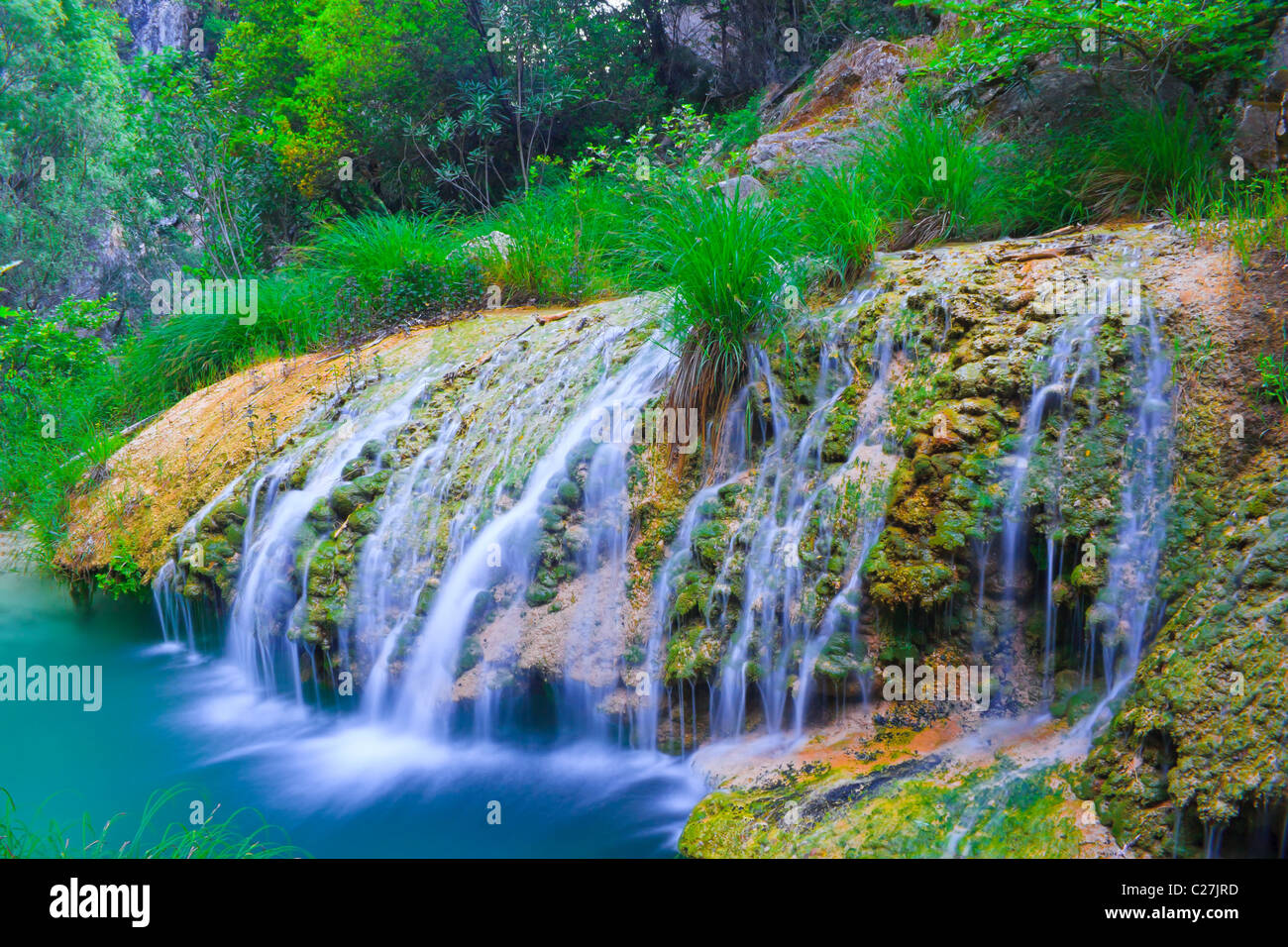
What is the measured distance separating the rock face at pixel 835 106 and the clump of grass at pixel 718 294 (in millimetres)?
3507

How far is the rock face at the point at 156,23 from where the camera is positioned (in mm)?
23172

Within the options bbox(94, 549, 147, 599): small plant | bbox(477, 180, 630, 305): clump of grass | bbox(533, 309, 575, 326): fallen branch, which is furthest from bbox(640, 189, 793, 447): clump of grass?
bbox(94, 549, 147, 599): small plant

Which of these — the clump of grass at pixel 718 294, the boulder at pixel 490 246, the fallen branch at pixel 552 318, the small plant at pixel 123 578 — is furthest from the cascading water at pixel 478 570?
the boulder at pixel 490 246

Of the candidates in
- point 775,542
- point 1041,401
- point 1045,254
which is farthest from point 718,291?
point 1045,254

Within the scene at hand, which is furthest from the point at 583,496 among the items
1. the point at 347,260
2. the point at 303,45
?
the point at 303,45

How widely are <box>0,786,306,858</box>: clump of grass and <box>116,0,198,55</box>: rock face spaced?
26.2m

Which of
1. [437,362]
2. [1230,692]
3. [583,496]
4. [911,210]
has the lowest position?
[1230,692]

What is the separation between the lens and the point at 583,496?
15.5 ft

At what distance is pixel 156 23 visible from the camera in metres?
23.3

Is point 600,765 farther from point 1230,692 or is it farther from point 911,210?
point 911,210

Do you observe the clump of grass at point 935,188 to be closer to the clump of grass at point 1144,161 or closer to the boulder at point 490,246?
the clump of grass at point 1144,161

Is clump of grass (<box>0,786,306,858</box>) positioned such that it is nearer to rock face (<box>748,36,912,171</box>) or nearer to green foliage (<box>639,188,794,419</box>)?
green foliage (<box>639,188,794,419</box>)

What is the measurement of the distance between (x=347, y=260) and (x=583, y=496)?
4992 millimetres

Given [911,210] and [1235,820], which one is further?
[911,210]
